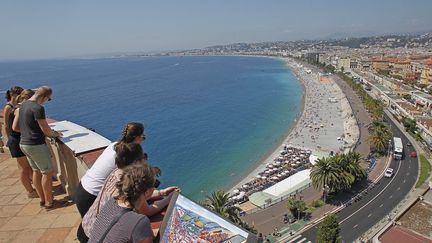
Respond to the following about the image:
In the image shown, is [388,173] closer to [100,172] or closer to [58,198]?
[58,198]

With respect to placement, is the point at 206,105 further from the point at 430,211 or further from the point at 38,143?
the point at 38,143

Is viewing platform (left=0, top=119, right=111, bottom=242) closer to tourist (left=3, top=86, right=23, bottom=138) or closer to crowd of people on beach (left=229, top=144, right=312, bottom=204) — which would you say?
tourist (left=3, top=86, right=23, bottom=138)

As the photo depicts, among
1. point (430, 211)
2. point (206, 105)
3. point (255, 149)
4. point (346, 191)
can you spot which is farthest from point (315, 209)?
point (206, 105)

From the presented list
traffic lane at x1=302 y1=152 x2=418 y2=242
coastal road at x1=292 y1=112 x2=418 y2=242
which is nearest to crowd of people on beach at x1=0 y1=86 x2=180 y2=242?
coastal road at x1=292 y1=112 x2=418 y2=242

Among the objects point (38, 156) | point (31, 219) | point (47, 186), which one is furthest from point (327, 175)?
point (38, 156)

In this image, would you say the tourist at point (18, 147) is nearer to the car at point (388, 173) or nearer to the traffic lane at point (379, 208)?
the traffic lane at point (379, 208)

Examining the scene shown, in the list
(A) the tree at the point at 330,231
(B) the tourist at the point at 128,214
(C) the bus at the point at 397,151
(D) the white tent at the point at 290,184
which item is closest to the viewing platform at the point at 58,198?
(B) the tourist at the point at 128,214
